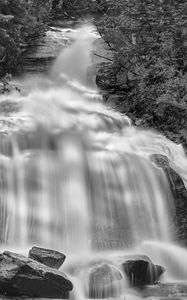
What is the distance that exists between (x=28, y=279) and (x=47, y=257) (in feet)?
3.06

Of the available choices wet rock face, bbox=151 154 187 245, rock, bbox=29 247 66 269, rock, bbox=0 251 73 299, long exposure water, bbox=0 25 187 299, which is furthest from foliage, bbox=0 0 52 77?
rock, bbox=0 251 73 299

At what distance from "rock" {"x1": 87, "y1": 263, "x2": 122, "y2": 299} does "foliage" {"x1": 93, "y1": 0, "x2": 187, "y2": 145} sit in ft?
25.5

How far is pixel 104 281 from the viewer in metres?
7.89

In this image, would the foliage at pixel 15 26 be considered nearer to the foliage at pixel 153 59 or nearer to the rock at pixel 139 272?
the foliage at pixel 153 59

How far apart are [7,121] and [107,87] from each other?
5.50 metres

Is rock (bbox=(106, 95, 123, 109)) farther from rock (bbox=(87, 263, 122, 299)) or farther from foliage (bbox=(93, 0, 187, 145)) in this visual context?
rock (bbox=(87, 263, 122, 299))

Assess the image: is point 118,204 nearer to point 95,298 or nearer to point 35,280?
point 95,298

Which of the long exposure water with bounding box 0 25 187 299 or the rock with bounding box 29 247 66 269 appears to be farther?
the long exposure water with bounding box 0 25 187 299

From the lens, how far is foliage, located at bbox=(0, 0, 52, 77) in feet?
53.6

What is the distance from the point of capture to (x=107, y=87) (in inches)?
697

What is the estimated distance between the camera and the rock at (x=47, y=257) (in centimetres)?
789

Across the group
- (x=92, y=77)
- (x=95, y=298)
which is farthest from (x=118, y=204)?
(x=92, y=77)

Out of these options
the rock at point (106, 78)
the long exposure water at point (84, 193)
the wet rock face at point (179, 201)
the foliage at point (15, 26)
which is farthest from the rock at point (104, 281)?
the rock at point (106, 78)

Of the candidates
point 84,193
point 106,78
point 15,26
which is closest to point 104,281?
point 84,193
